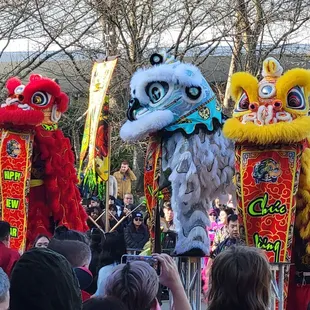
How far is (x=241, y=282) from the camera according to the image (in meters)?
3.31

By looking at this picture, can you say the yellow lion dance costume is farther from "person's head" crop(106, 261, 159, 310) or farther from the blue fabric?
"person's head" crop(106, 261, 159, 310)

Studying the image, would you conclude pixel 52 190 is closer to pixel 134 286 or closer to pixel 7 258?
pixel 7 258

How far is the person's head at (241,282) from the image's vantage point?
10.9 ft

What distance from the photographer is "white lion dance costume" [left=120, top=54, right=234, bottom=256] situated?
6.74 meters

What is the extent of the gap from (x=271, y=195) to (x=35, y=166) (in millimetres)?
2880

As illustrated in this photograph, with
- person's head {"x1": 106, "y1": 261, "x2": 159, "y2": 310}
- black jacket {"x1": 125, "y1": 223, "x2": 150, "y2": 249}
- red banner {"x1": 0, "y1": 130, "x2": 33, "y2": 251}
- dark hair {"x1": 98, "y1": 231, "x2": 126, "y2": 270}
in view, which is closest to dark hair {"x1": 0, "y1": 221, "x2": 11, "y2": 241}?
dark hair {"x1": 98, "y1": 231, "x2": 126, "y2": 270}

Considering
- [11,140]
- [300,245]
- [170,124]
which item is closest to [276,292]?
[300,245]

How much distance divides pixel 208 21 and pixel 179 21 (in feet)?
1.72

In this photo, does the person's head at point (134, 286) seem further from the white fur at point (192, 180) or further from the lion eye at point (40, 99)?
the lion eye at point (40, 99)

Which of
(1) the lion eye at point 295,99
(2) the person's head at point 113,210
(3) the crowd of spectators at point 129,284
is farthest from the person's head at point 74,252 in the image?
(2) the person's head at point 113,210

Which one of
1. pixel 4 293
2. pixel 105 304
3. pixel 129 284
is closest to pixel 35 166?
pixel 129 284

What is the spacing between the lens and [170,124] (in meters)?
6.82

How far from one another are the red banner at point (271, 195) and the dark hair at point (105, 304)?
140 inches

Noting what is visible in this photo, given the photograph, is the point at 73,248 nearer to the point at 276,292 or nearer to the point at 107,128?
the point at 276,292
